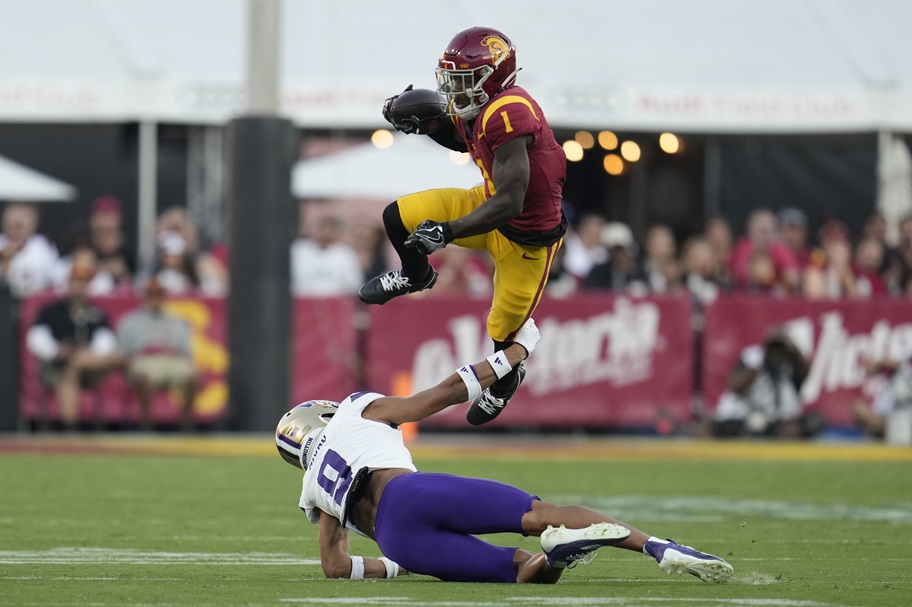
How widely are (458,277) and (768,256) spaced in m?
3.28

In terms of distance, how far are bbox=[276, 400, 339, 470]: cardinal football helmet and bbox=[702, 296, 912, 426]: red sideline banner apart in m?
10.1

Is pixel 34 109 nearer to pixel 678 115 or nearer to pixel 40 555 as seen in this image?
pixel 678 115

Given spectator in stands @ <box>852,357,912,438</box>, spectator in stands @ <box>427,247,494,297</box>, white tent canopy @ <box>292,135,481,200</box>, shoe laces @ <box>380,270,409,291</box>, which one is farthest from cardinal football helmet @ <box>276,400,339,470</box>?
white tent canopy @ <box>292,135,481,200</box>

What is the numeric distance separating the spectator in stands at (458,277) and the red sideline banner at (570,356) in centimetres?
43

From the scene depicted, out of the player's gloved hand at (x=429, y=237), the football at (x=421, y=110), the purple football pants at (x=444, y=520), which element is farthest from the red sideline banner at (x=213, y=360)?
the purple football pants at (x=444, y=520)

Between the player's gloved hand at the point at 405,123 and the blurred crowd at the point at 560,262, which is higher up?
the player's gloved hand at the point at 405,123

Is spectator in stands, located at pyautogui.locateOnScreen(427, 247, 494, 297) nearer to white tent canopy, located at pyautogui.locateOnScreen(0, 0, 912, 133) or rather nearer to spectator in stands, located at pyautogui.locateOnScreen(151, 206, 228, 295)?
spectator in stands, located at pyautogui.locateOnScreen(151, 206, 228, 295)

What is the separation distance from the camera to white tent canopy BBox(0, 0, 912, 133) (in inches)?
733

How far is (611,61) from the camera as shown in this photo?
19.7 meters

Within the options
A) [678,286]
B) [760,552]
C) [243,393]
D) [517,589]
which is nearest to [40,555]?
[517,589]

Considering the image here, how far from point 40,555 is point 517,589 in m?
2.60

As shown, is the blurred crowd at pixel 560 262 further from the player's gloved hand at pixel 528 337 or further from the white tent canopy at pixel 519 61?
the player's gloved hand at pixel 528 337

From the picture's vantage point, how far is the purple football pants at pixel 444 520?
677cm

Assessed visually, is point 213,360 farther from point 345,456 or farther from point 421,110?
point 345,456
